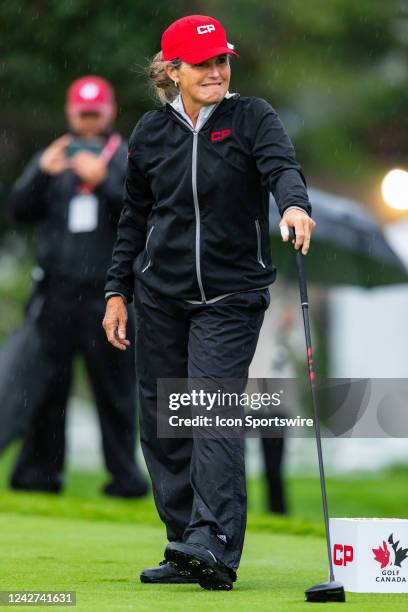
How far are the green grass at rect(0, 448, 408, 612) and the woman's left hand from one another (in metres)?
1.11

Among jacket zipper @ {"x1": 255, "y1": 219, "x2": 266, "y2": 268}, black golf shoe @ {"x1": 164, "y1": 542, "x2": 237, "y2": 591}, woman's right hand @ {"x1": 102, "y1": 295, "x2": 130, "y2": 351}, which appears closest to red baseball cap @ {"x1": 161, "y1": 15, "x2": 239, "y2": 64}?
jacket zipper @ {"x1": 255, "y1": 219, "x2": 266, "y2": 268}

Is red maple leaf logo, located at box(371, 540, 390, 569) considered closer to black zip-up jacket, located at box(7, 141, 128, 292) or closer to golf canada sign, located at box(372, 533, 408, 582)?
golf canada sign, located at box(372, 533, 408, 582)

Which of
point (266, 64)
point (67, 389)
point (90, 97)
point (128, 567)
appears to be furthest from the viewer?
point (266, 64)

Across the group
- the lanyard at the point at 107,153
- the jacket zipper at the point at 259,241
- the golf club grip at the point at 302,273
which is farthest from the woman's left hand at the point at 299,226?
the lanyard at the point at 107,153

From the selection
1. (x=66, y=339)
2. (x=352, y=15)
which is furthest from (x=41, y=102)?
(x=66, y=339)

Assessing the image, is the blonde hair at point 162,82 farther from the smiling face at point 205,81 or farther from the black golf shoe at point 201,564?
the black golf shoe at point 201,564

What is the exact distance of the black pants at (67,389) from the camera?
9.84 metres

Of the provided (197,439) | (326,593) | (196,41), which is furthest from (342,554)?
(196,41)

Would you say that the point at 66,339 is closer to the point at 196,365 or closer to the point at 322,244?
the point at 322,244

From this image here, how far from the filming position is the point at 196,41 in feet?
18.3

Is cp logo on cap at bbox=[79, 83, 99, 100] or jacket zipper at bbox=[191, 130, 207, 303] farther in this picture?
cp logo on cap at bbox=[79, 83, 99, 100]

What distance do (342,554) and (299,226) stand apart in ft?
3.61

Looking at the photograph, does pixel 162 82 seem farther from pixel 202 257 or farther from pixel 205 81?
pixel 202 257

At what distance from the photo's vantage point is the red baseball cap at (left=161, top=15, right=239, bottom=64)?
554 cm
